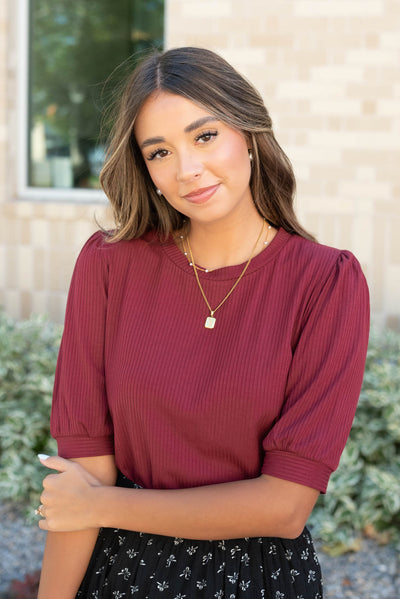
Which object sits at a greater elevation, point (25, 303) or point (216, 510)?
point (216, 510)

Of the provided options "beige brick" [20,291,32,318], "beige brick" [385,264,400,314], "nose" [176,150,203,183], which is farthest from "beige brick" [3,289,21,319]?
"nose" [176,150,203,183]

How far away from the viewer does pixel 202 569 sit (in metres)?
1.70

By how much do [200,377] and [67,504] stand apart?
410mm

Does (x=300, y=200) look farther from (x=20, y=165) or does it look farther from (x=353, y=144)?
(x=20, y=165)

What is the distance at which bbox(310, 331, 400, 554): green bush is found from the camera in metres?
3.21

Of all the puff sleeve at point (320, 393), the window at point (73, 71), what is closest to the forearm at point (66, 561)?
the puff sleeve at point (320, 393)

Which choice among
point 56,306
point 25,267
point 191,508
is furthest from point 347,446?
point 25,267

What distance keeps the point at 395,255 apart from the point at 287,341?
2.75m

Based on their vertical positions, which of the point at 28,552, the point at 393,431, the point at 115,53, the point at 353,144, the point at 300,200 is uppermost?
the point at 115,53

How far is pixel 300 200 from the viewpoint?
4.34 meters

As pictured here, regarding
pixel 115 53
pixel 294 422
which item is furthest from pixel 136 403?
pixel 115 53

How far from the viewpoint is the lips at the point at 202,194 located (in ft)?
5.87

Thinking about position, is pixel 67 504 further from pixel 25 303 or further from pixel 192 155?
pixel 25 303

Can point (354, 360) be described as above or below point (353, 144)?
below
